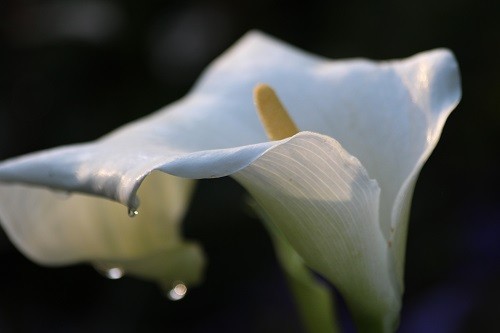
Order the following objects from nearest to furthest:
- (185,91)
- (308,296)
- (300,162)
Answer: (300,162)
(308,296)
(185,91)

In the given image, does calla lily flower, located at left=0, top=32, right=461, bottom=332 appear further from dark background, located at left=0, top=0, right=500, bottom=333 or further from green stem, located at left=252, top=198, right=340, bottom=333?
dark background, located at left=0, top=0, right=500, bottom=333

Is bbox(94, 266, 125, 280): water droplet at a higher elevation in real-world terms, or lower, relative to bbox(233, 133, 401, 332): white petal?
lower

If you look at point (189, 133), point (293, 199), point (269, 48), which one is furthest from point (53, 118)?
point (293, 199)

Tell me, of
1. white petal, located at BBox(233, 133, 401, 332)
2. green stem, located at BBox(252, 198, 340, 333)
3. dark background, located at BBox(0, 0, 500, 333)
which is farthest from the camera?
dark background, located at BBox(0, 0, 500, 333)

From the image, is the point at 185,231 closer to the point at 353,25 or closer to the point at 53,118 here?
the point at 53,118

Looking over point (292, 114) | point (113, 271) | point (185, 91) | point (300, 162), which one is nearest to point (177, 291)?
point (113, 271)

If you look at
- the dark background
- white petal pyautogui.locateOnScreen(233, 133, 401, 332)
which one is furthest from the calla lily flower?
the dark background

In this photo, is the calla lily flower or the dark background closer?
the calla lily flower

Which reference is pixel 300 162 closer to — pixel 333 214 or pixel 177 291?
pixel 333 214
